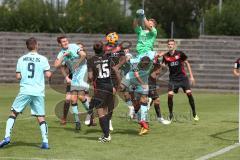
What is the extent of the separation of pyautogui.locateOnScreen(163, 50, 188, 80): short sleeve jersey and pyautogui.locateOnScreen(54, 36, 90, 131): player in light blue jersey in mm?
2418

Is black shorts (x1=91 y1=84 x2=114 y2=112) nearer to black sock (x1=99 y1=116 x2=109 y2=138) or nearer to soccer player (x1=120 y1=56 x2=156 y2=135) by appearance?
black sock (x1=99 y1=116 x2=109 y2=138)

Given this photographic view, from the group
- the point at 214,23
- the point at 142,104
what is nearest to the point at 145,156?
the point at 142,104

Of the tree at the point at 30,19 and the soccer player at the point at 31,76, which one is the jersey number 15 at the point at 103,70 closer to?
the soccer player at the point at 31,76

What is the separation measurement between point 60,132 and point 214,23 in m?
27.0

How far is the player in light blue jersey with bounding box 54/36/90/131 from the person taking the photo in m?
15.2

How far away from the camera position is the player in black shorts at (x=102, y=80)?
1307 cm

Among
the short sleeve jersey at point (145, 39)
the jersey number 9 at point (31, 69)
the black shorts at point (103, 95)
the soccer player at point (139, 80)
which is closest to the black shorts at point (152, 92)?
the soccer player at point (139, 80)

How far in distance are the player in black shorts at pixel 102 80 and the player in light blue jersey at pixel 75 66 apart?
5.99 feet

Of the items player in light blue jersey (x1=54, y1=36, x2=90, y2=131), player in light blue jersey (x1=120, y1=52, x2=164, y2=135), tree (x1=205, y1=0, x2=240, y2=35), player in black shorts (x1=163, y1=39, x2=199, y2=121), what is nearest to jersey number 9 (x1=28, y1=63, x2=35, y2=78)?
player in light blue jersey (x1=54, y1=36, x2=90, y2=131)

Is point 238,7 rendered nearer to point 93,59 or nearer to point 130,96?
point 130,96

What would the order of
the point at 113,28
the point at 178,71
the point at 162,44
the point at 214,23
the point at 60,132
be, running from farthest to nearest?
1. the point at 113,28
2. the point at 214,23
3. the point at 162,44
4. the point at 178,71
5. the point at 60,132

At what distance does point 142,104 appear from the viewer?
14.8 meters

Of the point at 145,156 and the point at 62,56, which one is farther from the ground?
the point at 62,56

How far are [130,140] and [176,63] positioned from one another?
4214mm
